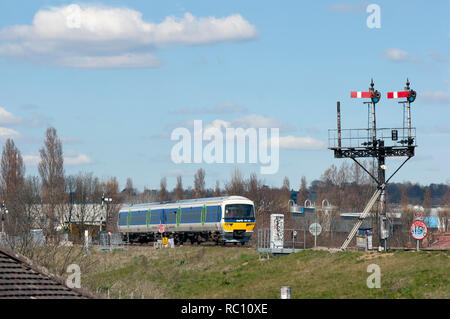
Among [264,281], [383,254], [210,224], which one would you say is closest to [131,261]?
[210,224]

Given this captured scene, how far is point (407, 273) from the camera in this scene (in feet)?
100

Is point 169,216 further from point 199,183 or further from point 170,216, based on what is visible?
point 199,183

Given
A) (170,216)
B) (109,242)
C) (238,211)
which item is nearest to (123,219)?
(109,242)

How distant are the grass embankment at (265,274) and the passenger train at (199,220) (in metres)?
2.39

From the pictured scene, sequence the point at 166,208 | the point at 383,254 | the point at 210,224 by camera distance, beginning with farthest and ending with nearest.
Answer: the point at 166,208, the point at 210,224, the point at 383,254

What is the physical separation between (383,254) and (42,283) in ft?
60.5

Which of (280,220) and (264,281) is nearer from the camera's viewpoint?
(264,281)

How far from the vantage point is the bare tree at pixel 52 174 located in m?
77.8

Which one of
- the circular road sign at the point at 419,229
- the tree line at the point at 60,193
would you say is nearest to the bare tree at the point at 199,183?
the tree line at the point at 60,193

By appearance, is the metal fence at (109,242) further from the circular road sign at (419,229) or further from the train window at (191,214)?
the circular road sign at (419,229)

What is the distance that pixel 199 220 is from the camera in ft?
177

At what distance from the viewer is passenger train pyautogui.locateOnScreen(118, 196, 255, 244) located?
168ft
